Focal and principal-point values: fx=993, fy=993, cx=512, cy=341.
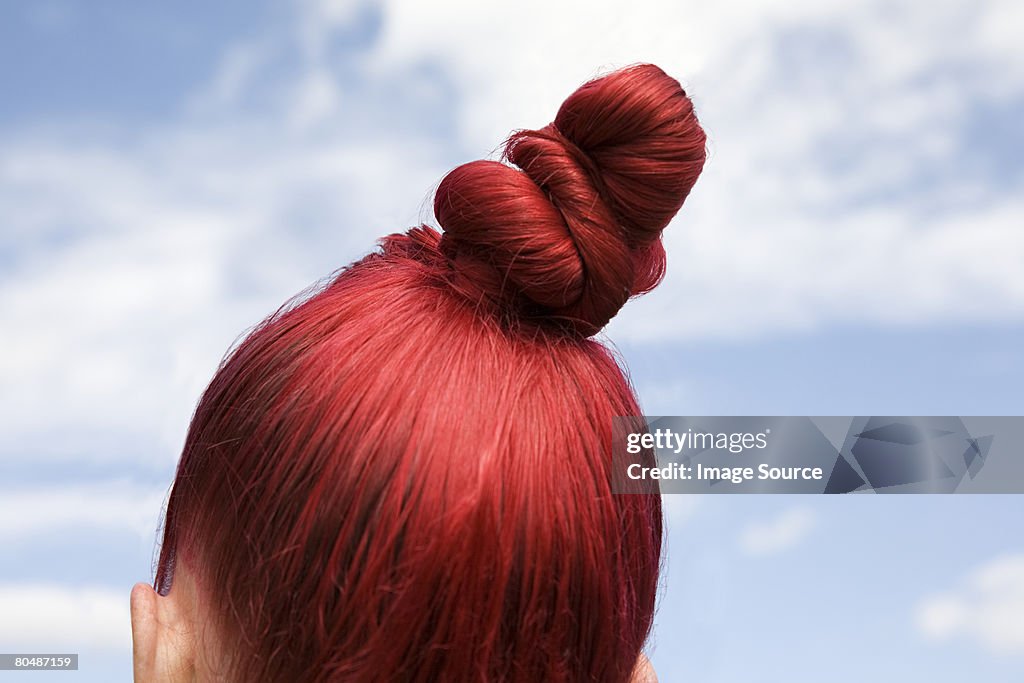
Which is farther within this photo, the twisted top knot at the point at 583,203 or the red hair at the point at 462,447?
the twisted top knot at the point at 583,203

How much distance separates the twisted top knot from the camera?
1.64 meters

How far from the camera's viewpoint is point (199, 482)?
1611 millimetres

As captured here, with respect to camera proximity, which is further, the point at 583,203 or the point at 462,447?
the point at 583,203

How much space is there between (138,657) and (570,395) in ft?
2.74

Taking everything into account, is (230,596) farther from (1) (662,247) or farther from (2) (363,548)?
(1) (662,247)

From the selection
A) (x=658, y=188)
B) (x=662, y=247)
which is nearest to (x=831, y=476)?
(x=662, y=247)

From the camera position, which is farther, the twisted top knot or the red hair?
the twisted top knot

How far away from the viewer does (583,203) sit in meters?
1.67

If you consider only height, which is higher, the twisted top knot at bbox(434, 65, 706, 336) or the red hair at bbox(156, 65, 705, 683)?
the twisted top knot at bbox(434, 65, 706, 336)

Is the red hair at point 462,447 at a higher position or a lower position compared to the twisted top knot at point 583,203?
lower

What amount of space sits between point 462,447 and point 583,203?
503mm

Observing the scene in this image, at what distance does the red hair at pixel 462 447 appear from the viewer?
137cm

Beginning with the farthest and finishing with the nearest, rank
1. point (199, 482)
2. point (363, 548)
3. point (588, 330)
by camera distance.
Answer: point (588, 330) → point (199, 482) → point (363, 548)

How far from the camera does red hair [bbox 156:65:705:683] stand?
137 centimetres
